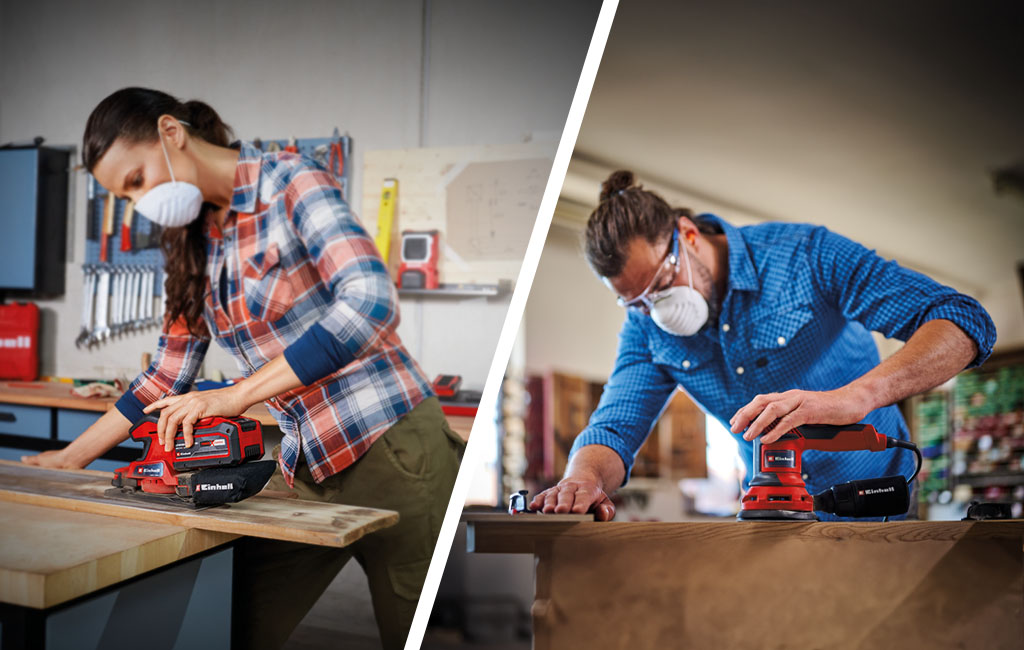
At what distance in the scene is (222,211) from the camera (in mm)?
1858

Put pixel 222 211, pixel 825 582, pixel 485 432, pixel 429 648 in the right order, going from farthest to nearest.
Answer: pixel 429 648 < pixel 485 432 < pixel 222 211 < pixel 825 582

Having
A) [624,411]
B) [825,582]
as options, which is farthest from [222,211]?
[825,582]

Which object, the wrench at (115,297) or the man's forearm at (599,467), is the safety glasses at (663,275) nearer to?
the man's forearm at (599,467)

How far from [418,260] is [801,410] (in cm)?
101

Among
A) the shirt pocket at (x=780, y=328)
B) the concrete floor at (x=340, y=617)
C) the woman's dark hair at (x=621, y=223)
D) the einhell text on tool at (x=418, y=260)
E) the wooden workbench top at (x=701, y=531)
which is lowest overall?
the concrete floor at (x=340, y=617)

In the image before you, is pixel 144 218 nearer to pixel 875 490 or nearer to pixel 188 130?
pixel 188 130

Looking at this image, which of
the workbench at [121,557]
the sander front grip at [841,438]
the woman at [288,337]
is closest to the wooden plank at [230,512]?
the workbench at [121,557]

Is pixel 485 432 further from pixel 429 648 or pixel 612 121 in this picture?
pixel 429 648

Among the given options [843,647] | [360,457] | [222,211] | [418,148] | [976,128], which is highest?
[976,128]

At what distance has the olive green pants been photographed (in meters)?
1.84

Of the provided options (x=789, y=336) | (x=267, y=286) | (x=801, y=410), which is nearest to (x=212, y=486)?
(x=267, y=286)

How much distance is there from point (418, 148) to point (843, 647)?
1.59 m

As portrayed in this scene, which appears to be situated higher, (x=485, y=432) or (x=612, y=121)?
(x=612, y=121)

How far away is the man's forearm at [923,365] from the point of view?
5.57 ft
